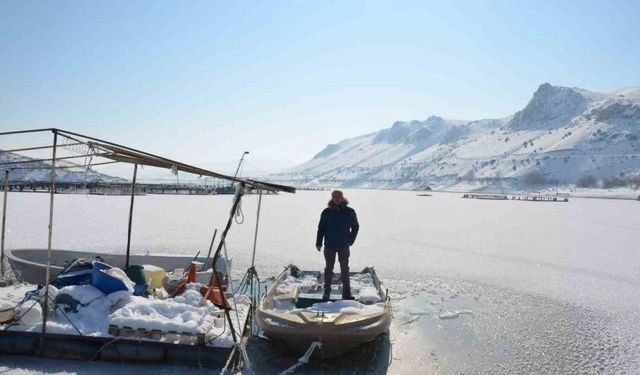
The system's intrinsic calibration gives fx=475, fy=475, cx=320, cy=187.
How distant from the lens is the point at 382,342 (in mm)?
8336

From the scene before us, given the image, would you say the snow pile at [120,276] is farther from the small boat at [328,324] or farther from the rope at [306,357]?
the rope at [306,357]

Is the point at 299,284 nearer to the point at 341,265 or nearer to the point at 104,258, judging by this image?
the point at 341,265

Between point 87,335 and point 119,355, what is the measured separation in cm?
57

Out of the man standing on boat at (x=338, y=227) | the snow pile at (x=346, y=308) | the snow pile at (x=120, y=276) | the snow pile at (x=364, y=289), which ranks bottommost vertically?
the snow pile at (x=364, y=289)

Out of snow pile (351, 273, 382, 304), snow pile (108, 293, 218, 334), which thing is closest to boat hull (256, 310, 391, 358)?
snow pile (108, 293, 218, 334)

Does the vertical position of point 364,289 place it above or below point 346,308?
below

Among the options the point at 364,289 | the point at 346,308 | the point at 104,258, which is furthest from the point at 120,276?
the point at 364,289

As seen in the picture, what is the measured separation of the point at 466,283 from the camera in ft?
43.5

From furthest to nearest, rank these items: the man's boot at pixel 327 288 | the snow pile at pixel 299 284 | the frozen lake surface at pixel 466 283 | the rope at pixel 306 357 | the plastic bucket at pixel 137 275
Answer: the snow pile at pixel 299 284 < the man's boot at pixel 327 288 < the plastic bucket at pixel 137 275 < the frozen lake surface at pixel 466 283 < the rope at pixel 306 357

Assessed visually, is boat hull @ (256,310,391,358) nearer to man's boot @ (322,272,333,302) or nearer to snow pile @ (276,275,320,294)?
man's boot @ (322,272,333,302)

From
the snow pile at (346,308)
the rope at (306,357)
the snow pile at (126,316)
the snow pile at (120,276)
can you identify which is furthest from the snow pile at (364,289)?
the snow pile at (120,276)

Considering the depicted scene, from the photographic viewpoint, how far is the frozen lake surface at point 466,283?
7.55 metres

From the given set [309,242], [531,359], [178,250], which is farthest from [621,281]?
[178,250]

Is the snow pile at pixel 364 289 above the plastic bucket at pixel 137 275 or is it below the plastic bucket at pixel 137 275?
below
